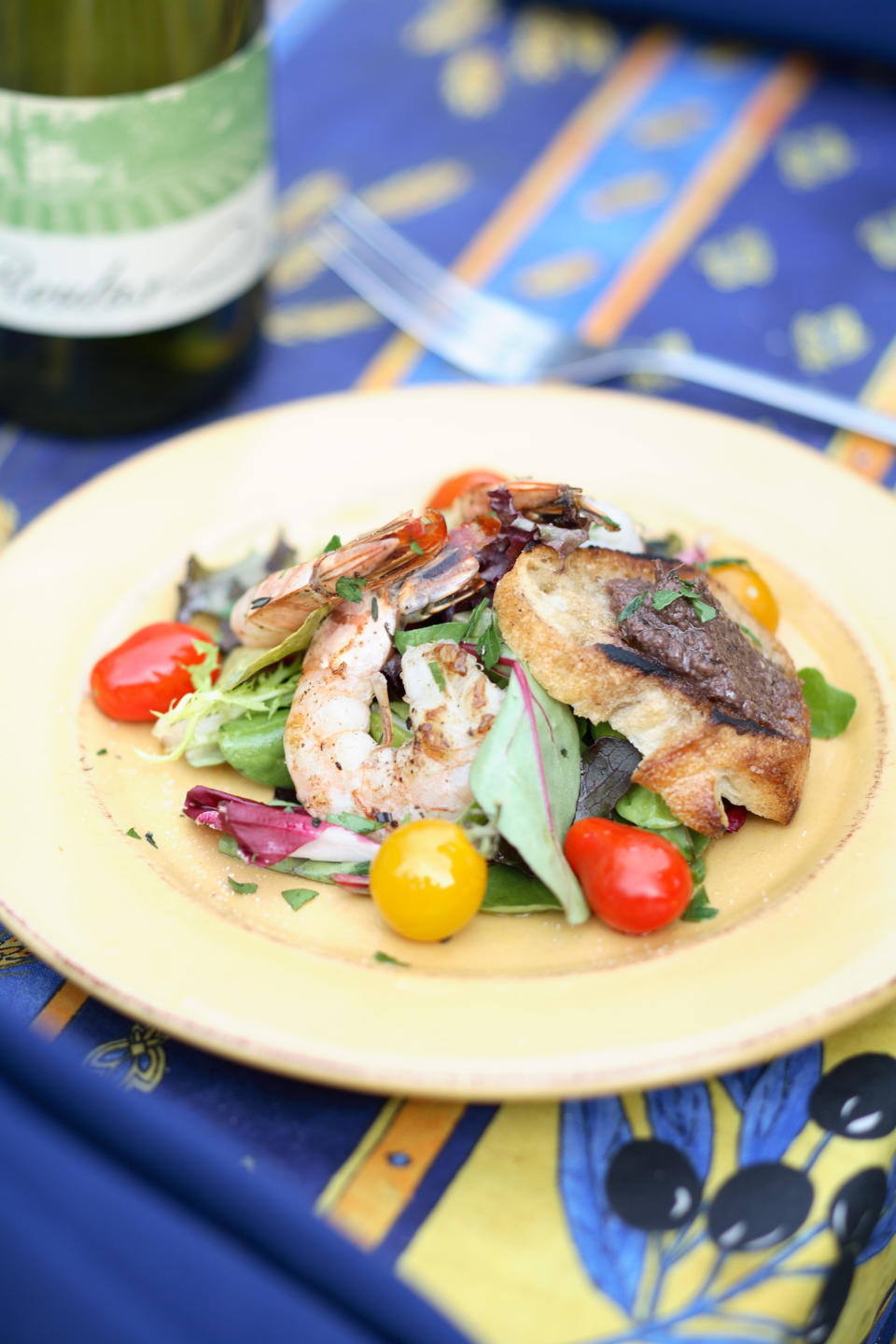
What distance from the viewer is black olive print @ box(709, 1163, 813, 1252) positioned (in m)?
1.47

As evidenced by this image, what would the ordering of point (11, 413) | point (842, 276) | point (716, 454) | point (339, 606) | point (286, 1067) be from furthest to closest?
point (842, 276) < point (11, 413) < point (716, 454) < point (339, 606) < point (286, 1067)

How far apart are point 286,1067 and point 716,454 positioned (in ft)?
5.39

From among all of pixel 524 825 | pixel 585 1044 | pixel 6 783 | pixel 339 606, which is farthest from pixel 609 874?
pixel 6 783

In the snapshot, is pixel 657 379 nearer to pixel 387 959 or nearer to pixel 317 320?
pixel 317 320

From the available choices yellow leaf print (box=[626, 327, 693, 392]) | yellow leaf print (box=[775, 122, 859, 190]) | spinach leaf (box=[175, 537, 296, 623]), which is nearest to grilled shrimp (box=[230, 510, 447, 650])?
spinach leaf (box=[175, 537, 296, 623])

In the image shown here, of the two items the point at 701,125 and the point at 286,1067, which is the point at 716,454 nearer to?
the point at 286,1067

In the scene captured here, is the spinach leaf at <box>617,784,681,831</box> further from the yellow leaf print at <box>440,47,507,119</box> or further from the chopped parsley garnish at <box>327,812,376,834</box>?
the yellow leaf print at <box>440,47,507,119</box>

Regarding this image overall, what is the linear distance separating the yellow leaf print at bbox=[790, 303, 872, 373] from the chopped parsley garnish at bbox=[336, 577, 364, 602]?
1.82 meters

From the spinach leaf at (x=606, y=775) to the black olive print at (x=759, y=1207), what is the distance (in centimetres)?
57

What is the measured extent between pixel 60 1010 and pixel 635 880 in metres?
0.85

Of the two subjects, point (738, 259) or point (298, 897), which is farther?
point (738, 259)

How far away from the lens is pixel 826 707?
2.06m

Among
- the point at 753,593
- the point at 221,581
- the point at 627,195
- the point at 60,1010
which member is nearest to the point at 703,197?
the point at 627,195

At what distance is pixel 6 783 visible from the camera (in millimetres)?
1887
